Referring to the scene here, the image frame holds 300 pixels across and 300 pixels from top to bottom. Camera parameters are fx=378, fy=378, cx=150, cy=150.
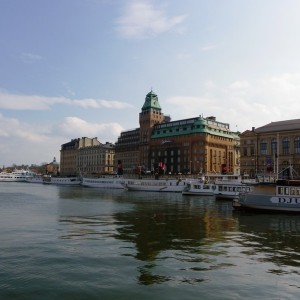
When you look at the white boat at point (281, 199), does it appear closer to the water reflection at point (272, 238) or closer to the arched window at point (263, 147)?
the water reflection at point (272, 238)

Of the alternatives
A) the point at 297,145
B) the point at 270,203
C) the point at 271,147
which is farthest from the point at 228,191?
the point at 271,147

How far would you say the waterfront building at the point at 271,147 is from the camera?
13812 centimetres

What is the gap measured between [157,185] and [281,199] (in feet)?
275

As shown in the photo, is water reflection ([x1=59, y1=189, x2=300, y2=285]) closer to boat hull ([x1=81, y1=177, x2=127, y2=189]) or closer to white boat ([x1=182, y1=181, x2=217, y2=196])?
white boat ([x1=182, y1=181, x2=217, y2=196])

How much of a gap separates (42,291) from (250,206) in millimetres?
44536

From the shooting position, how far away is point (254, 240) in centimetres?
3412

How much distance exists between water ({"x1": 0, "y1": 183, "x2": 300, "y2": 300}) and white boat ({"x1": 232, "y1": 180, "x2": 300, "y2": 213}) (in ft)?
44.2

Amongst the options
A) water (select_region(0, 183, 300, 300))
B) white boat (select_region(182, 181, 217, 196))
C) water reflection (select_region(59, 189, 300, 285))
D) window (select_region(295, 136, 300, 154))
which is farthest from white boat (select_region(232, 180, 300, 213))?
window (select_region(295, 136, 300, 154))

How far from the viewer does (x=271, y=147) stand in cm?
14425

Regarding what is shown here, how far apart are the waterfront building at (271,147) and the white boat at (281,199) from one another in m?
78.7

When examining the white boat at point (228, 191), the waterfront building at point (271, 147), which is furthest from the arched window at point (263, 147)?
the white boat at point (228, 191)

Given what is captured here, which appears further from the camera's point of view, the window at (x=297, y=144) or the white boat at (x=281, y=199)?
the window at (x=297, y=144)

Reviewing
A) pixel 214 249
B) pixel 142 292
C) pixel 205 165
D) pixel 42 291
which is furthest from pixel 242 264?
pixel 205 165

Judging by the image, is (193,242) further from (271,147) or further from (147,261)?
(271,147)
